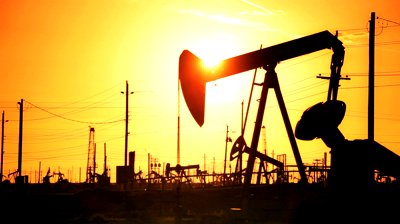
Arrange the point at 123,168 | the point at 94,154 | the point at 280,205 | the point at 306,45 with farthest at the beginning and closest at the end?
the point at 94,154 < the point at 123,168 < the point at 280,205 < the point at 306,45

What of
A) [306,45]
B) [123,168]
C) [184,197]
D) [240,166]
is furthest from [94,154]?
[306,45]

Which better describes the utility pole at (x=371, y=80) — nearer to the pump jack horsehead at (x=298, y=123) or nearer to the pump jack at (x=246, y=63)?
the pump jack at (x=246, y=63)

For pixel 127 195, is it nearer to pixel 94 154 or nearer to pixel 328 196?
pixel 328 196

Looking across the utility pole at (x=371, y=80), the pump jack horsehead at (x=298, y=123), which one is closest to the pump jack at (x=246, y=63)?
the pump jack horsehead at (x=298, y=123)

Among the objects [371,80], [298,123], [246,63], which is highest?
[371,80]

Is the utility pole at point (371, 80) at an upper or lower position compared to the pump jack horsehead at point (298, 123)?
upper

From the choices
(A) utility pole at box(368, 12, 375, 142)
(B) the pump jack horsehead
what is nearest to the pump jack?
(B) the pump jack horsehead

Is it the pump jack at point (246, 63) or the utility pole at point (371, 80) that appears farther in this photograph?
the utility pole at point (371, 80)

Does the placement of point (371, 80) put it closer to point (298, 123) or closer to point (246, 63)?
point (246, 63)

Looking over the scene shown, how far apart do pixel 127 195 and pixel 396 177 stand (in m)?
26.3

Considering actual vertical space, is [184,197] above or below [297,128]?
below

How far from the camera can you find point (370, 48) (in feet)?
104

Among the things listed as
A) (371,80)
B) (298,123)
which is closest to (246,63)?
(298,123)

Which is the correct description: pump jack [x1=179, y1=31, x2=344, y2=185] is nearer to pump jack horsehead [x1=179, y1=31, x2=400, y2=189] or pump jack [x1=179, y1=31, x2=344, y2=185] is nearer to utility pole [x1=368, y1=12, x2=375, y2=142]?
pump jack horsehead [x1=179, y1=31, x2=400, y2=189]
